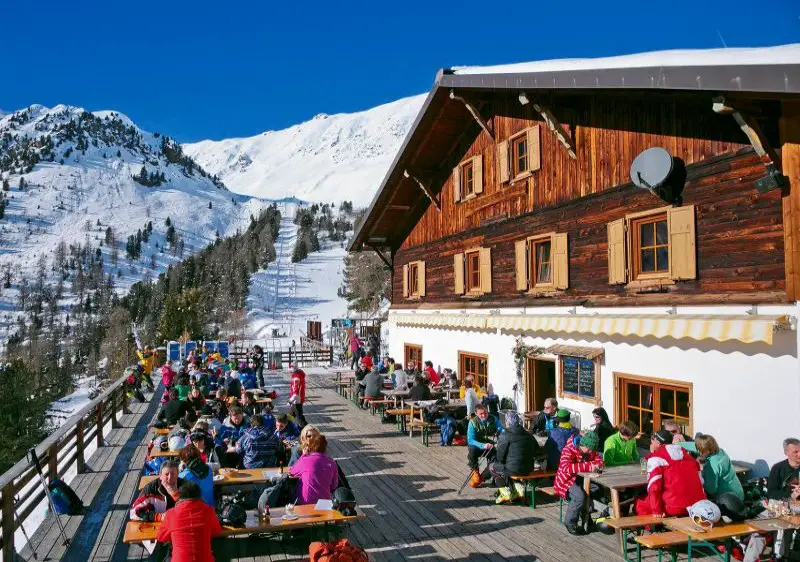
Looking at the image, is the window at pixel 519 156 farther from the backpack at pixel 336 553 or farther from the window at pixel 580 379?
the backpack at pixel 336 553

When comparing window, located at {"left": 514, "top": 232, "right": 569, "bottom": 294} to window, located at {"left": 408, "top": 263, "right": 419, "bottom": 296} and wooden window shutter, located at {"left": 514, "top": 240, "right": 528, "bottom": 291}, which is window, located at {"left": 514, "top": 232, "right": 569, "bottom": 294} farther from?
window, located at {"left": 408, "top": 263, "right": 419, "bottom": 296}

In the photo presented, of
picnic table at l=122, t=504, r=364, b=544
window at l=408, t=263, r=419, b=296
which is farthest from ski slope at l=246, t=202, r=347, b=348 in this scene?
picnic table at l=122, t=504, r=364, b=544

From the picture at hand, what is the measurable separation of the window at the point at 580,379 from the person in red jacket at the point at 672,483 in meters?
4.34

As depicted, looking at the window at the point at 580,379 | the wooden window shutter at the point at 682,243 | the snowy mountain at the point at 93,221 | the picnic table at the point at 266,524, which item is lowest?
the picnic table at the point at 266,524

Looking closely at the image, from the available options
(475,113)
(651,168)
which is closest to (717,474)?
(651,168)

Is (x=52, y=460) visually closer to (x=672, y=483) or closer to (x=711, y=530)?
(x=672, y=483)

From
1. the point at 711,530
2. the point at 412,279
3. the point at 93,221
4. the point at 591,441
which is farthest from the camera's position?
the point at 93,221

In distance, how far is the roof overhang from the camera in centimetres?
616

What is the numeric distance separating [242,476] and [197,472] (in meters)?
1.36

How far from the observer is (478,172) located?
1505 cm

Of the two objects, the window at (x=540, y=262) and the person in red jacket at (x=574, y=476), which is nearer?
the person in red jacket at (x=574, y=476)

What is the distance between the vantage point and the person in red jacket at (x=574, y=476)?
690 centimetres

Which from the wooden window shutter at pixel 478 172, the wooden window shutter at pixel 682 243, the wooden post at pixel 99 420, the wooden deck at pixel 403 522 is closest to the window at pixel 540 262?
the wooden window shutter at pixel 478 172

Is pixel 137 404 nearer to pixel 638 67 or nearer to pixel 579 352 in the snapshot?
pixel 579 352
